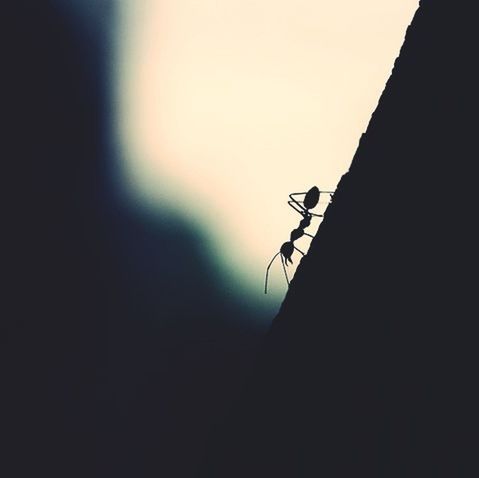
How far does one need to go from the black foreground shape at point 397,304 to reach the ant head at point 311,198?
2.64 meters

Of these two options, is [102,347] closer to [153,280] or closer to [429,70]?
[153,280]

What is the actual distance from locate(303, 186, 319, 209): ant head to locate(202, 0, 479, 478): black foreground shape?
2.64m

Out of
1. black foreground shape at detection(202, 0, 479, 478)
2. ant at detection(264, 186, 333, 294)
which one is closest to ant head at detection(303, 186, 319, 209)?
ant at detection(264, 186, 333, 294)

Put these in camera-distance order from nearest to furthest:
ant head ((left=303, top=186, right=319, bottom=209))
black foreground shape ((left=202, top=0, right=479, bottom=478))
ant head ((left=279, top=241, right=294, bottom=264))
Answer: black foreground shape ((left=202, top=0, right=479, bottom=478)) → ant head ((left=303, top=186, right=319, bottom=209)) → ant head ((left=279, top=241, right=294, bottom=264))

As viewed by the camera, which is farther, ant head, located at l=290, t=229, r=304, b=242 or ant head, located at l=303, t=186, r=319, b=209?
ant head, located at l=290, t=229, r=304, b=242

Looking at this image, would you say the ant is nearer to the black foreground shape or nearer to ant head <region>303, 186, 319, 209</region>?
ant head <region>303, 186, 319, 209</region>

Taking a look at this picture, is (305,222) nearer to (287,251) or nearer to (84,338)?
(287,251)

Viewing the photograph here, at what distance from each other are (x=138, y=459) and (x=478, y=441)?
322 inches

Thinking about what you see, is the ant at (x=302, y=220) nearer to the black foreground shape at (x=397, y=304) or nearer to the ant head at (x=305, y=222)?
the ant head at (x=305, y=222)

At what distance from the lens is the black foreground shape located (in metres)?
0.80

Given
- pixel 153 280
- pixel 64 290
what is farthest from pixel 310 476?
pixel 153 280

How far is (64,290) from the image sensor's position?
343 inches

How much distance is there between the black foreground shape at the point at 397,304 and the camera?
80cm

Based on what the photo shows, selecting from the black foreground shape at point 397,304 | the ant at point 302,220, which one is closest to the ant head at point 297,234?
the ant at point 302,220
